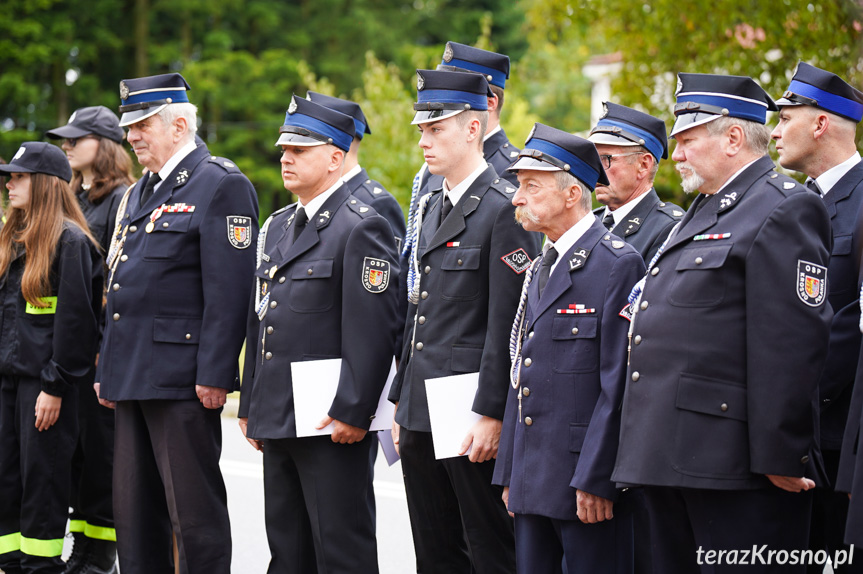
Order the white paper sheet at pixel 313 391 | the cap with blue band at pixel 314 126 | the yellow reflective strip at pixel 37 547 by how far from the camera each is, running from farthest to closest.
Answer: the yellow reflective strip at pixel 37 547
the cap with blue band at pixel 314 126
the white paper sheet at pixel 313 391

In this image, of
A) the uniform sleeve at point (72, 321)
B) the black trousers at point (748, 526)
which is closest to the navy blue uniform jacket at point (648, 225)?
the black trousers at point (748, 526)

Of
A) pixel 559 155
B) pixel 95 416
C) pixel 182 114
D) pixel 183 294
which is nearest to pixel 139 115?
pixel 182 114

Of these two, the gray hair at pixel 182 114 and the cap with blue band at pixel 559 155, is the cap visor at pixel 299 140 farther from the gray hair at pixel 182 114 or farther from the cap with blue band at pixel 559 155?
the cap with blue band at pixel 559 155

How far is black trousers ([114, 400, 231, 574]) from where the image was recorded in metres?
4.94

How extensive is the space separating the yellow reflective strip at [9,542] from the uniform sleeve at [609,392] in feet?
11.2

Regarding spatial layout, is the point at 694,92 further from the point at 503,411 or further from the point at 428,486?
the point at 428,486

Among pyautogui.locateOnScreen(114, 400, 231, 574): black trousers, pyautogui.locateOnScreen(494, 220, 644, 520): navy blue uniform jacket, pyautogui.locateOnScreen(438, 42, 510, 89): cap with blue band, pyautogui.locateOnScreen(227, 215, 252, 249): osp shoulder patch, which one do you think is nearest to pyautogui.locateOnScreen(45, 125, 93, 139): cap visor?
pyautogui.locateOnScreen(227, 215, 252, 249): osp shoulder patch

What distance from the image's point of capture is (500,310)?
423 centimetres

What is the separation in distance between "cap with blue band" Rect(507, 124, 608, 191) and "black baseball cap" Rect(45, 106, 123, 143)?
336cm

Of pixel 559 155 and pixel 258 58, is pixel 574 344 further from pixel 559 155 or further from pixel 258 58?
pixel 258 58

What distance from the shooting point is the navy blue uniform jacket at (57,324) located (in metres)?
5.62

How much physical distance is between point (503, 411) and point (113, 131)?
3.57 m

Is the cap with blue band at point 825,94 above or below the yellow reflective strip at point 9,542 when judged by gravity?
above

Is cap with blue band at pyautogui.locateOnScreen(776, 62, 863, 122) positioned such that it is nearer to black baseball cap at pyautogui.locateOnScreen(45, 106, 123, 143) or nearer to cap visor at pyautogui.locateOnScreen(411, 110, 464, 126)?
cap visor at pyautogui.locateOnScreen(411, 110, 464, 126)
